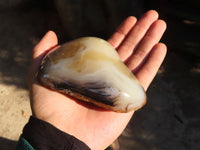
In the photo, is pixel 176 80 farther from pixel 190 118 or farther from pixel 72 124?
pixel 72 124

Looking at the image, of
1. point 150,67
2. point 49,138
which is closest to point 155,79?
point 150,67

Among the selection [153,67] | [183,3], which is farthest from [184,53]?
[153,67]

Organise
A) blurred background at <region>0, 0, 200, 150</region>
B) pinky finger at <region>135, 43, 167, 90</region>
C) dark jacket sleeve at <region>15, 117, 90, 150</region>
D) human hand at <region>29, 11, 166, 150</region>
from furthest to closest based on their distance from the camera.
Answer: blurred background at <region>0, 0, 200, 150</region>
pinky finger at <region>135, 43, 167, 90</region>
human hand at <region>29, 11, 166, 150</region>
dark jacket sleeve at <region>15, 117, 90, 150</region>

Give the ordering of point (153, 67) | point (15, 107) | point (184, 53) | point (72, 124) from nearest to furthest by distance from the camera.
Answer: point (72, 124)
point (153, 67)
point (15, 107)
point (184, 53)

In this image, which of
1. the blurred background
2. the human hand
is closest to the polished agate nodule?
the human hand

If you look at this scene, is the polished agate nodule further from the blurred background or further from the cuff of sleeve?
the blurred background

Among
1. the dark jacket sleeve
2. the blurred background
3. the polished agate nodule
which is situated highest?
the polished agate nodule
